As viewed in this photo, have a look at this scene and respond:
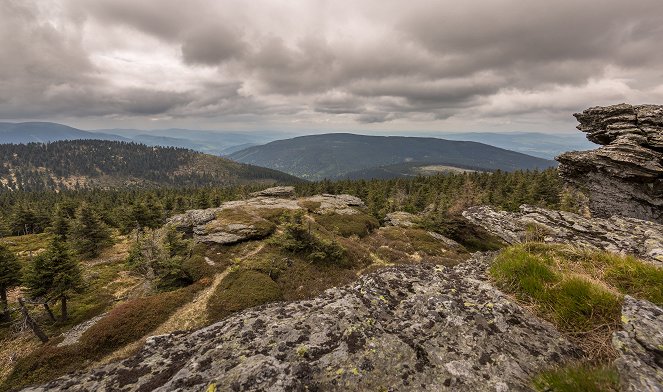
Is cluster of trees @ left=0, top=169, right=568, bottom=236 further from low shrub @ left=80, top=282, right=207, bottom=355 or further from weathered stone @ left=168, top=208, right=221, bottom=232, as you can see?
low shrub @ left=80, top=282, right=207, bottom=355

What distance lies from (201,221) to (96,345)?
23.8 meters

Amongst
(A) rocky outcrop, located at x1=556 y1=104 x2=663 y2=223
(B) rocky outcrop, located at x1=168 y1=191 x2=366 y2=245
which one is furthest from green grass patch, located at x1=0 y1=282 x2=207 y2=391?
(A) rocky outcrop, located at x1=556 y1=104 x2=663 y2=223

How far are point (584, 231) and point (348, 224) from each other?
36.7 m

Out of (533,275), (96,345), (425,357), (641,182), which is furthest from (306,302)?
(641,182)

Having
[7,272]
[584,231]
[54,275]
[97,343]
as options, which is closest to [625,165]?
[584,231]

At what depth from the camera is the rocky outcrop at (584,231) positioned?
417 inches

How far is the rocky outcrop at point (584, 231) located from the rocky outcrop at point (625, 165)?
3.61m

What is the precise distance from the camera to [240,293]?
69.2 ft

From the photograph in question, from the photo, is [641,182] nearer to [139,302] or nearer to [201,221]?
[139,302]

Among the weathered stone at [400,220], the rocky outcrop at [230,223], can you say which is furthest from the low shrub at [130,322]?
the weathered stone at [400,220]

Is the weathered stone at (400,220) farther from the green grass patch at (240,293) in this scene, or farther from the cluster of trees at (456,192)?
the green grass patch at (240,293)

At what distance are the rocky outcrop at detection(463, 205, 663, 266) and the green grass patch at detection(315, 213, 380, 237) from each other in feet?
98.0

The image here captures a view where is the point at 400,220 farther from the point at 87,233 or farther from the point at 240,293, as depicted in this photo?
the point at 87,233

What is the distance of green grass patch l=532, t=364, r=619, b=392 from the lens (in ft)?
12.7
